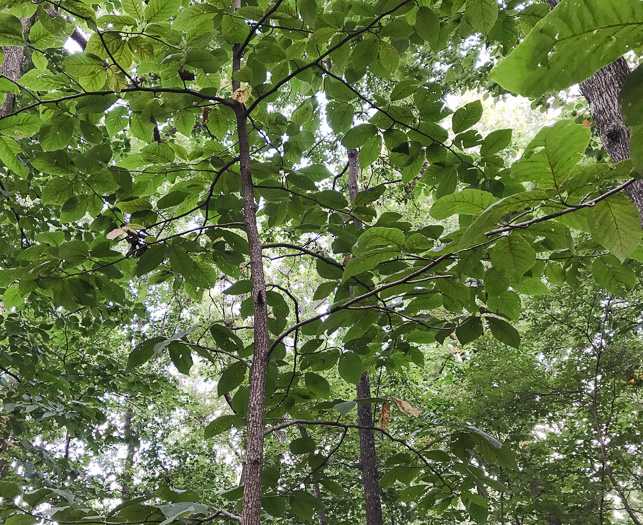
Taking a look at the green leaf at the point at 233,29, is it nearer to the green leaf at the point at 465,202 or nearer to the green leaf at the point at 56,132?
the green leaf at the point at 56,132

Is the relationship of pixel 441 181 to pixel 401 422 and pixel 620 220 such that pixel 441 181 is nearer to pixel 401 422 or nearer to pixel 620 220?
pixel 620 220

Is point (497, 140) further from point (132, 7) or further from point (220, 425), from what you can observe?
point (220, 425)

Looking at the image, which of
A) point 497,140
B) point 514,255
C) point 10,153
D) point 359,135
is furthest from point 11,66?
point 514,255

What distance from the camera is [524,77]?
0.47 meters

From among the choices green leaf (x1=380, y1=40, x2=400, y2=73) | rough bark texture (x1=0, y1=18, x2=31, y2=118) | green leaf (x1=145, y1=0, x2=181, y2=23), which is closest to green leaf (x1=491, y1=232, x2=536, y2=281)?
green leaf (x1=380, y1=40, x2=400, y2=73)

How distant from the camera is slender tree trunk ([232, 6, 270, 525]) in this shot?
1.04 m

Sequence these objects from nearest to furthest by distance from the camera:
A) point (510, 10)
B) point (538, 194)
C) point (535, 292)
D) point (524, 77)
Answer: point (524, 77)
point (538, 194)
point (535, 292)
point (510, 10)

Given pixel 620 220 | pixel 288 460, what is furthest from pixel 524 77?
pixel 288 460

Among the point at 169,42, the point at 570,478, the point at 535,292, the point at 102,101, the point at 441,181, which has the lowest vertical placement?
the point at 570,478

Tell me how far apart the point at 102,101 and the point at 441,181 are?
118cm

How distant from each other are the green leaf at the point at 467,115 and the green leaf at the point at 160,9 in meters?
0.94

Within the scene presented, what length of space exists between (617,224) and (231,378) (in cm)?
111

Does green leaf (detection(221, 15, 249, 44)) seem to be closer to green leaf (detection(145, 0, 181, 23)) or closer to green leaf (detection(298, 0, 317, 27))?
green leaf (detection(145, 0, 181, 23))

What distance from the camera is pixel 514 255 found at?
923mm
